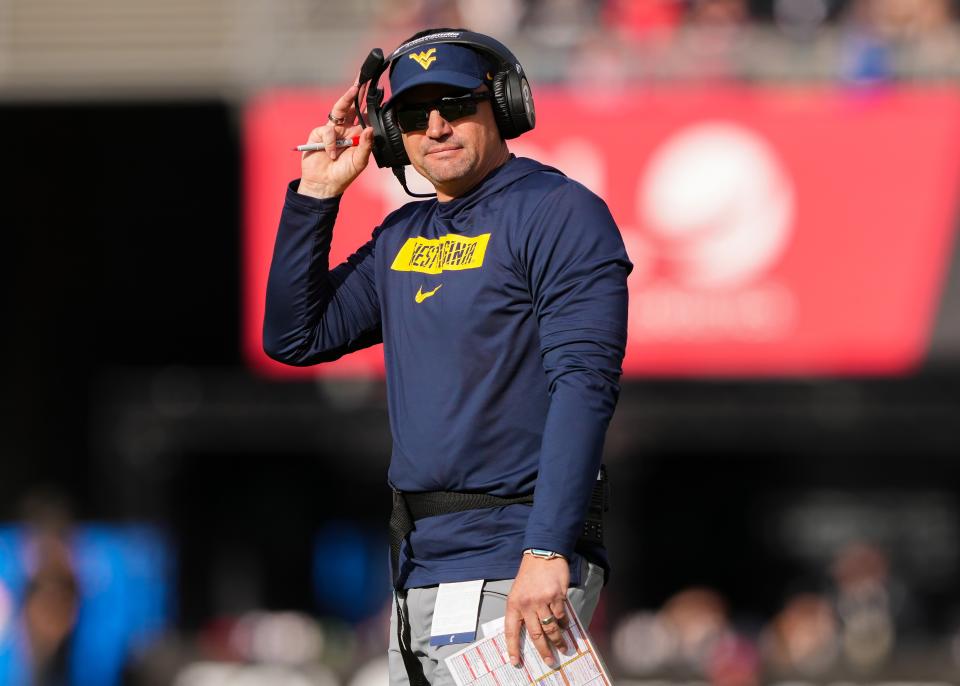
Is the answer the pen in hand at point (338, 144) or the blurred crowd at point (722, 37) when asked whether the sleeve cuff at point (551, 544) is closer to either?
the pen in hand at point (338, 144)

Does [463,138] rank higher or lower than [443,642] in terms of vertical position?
higher

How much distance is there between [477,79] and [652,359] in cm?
941

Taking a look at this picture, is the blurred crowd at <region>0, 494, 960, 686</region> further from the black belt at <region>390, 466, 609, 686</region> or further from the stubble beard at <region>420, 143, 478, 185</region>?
the stubble beard at <region>420, 143, 478, 185</region>

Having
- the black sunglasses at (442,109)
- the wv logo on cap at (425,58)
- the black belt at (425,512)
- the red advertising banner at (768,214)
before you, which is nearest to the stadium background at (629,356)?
the red advertising banner at (768,214)

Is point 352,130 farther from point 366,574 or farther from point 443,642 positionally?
Result: point 366,574

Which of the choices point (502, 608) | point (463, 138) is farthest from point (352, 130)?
point (502, 608)

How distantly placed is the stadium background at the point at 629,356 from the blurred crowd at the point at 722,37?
0.03 m

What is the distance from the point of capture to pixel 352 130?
12.6 ft

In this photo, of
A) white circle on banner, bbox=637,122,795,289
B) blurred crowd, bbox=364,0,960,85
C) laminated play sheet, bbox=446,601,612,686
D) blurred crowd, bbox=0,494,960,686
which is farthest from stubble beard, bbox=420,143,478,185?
blurred crowd, bbox=364,0,960,85

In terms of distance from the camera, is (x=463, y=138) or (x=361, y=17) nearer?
(x=463, y=138)

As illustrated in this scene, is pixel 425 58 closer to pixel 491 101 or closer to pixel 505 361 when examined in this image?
pixel 491 101

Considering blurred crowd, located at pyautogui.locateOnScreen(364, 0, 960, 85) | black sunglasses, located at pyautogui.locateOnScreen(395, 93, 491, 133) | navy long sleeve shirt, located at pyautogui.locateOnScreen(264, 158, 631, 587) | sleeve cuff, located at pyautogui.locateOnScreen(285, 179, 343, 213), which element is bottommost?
navy long sleeve shirt, located at pyautogui.locateOnScreen(264, 158, 631, 587)

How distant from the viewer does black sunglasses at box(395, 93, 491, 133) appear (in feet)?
11.7

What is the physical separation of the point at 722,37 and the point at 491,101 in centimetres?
993
